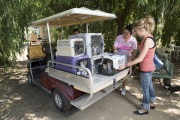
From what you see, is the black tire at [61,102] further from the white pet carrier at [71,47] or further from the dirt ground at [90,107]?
the white pet carrier at [71,47]

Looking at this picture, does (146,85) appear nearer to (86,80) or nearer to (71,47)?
(86,80)

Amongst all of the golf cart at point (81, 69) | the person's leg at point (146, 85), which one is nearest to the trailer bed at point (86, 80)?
the golf cart at point (81, 69)

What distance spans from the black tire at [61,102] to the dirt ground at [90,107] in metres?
0.13

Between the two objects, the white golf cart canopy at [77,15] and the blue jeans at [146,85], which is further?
the blue jeans at [146,85]

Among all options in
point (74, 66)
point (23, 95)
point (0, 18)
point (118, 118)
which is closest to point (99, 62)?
point (74, 66)

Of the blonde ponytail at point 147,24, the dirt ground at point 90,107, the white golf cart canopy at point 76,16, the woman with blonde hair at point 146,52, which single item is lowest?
the dirt ground at point 90,107

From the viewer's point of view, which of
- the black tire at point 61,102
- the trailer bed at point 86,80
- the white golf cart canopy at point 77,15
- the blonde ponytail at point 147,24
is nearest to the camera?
the trailer bed at point 86,80

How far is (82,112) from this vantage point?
3154mm

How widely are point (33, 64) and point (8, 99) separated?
1.21 metres

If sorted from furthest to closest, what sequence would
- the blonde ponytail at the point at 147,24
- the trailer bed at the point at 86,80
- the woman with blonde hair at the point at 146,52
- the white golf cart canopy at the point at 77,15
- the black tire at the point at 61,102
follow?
the black tire at the point at 61,102
the blonde ponytail at the point at 147,24
the woman with blonde hair at the point at 146,52
the white golf cart canopy at the point at 77,15
the trailer bed at the point at 86,80

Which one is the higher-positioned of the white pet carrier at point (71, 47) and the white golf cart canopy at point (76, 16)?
the white golf cart canopy at point (76, 16)

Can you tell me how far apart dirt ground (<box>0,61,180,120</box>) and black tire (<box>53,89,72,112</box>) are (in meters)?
0.13

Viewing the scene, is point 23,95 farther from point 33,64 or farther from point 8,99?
point 33,64

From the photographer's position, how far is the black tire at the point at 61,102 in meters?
2.94
